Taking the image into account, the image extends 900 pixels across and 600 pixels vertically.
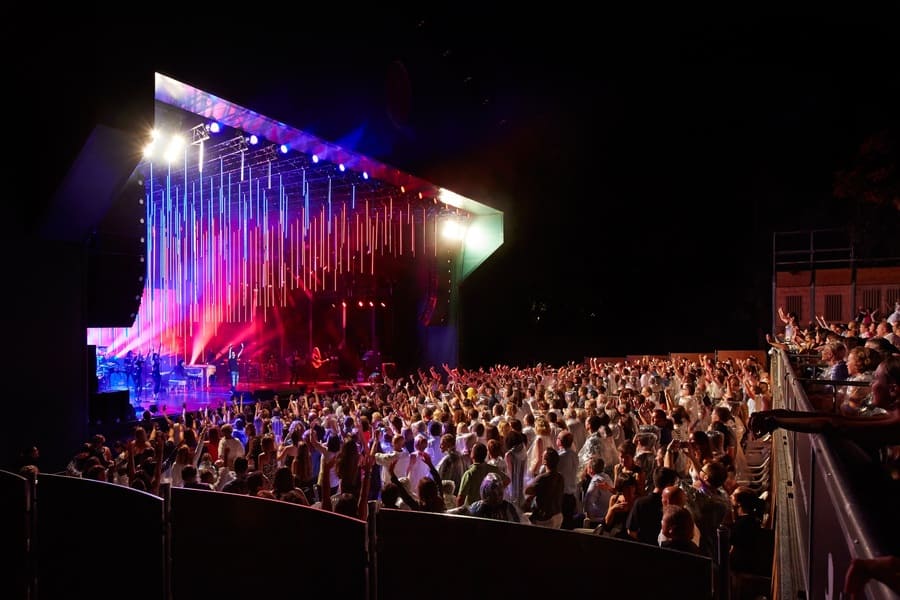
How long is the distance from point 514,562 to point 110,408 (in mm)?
11495

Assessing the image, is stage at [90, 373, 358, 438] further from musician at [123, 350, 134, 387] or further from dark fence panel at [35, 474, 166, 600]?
dark fence panel at [35, 474, 166, 600]

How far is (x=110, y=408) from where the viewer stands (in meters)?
12.1

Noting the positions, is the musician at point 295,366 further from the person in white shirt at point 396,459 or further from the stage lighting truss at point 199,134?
the person in white shirt at point 396,459

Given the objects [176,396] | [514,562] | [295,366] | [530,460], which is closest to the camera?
[514,562]

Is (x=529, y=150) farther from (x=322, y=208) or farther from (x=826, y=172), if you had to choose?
(x=826, y=172)

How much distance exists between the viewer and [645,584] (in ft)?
7.94

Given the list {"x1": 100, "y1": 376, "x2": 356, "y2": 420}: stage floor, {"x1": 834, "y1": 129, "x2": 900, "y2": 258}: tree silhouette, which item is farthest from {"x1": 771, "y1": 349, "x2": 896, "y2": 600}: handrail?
{"x1": 834, "y1": 129, "x2": 900, "y2": 258}: tree silhouette

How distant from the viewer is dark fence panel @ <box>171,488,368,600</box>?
2.85 metres

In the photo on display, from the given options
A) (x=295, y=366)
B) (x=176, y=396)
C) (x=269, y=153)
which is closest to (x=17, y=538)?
(x=269, y=153)

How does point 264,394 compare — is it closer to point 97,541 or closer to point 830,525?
point 97,541

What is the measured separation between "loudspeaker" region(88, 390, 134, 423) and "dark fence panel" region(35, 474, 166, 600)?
29.8 feet

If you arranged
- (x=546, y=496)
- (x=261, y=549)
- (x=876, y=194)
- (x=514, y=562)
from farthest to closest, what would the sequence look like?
(x=876, y=194)
(x=546, y=496)
(x=261, y=549)
(x=514, y=562)

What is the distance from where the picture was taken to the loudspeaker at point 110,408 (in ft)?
38.5

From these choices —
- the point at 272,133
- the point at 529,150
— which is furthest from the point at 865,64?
the point at 272,133
